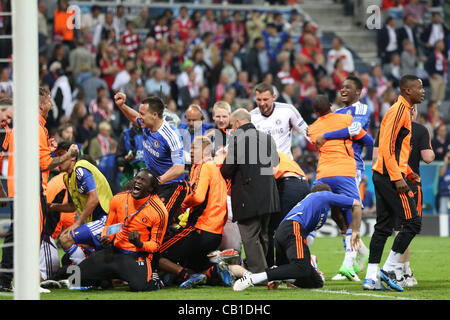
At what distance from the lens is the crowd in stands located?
55.6ft

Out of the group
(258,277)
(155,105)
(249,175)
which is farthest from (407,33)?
(258,277)

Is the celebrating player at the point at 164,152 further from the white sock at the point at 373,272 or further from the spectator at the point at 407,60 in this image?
the spectator at the point at 407,60

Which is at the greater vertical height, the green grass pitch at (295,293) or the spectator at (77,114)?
the spectator at (77,114)

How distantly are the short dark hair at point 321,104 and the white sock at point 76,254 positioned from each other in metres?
3.18

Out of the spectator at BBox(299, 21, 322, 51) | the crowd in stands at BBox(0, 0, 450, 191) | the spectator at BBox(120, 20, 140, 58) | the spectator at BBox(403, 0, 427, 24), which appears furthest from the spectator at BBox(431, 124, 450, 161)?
the spectator at BBox(120, 20, 140, 58)

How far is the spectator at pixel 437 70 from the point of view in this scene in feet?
69.0

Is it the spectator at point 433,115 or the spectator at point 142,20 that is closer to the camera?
the spectator at point 433,115

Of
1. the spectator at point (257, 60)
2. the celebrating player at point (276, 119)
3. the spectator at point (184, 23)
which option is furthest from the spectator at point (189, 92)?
the celebrating player at point (276, 119)

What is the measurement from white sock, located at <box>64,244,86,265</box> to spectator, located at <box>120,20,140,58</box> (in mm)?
10267

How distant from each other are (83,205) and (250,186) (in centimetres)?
199

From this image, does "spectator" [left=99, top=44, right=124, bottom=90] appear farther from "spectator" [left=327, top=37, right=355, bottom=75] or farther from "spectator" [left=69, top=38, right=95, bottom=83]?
"spectator" [left=327, top=37, right=355, bottom=75]

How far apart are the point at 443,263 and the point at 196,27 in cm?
1058

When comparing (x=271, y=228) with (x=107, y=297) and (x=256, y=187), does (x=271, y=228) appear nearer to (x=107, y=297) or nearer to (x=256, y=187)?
(x=256, y=187)
